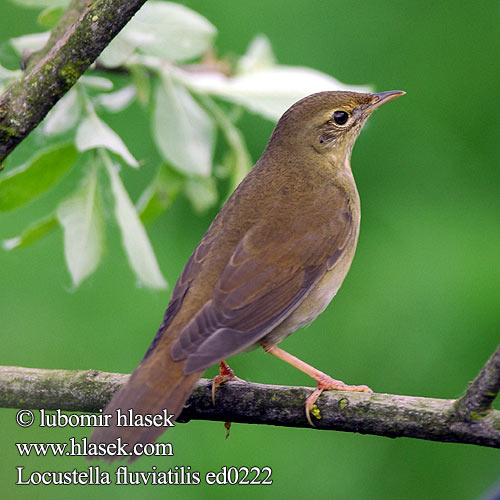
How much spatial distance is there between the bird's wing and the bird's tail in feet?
0.16

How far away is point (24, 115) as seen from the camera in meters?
2.52

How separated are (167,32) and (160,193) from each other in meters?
0.51

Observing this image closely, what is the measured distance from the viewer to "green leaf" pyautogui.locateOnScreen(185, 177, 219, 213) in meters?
3.14

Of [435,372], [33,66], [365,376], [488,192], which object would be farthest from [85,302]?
[33,66]

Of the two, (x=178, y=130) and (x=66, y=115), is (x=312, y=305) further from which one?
(x=66, y=115)

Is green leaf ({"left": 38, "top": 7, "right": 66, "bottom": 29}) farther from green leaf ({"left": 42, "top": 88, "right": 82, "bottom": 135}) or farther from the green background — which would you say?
the green background

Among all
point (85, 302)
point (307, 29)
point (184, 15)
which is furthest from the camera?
point (307, 29)

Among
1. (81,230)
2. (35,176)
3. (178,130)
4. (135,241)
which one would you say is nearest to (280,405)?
(135,241)

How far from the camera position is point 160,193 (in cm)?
300

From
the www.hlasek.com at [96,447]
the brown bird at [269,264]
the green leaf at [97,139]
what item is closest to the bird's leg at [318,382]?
the brown bird at [269,264]

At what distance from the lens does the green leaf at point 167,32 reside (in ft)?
9.20

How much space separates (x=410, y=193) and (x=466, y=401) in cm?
326

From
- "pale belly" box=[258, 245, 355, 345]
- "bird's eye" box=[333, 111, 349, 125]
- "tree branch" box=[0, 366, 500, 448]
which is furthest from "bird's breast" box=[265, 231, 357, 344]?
"bird's eye" box=[333, 111, 349, 125]

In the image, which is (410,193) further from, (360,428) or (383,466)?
(360,428)
